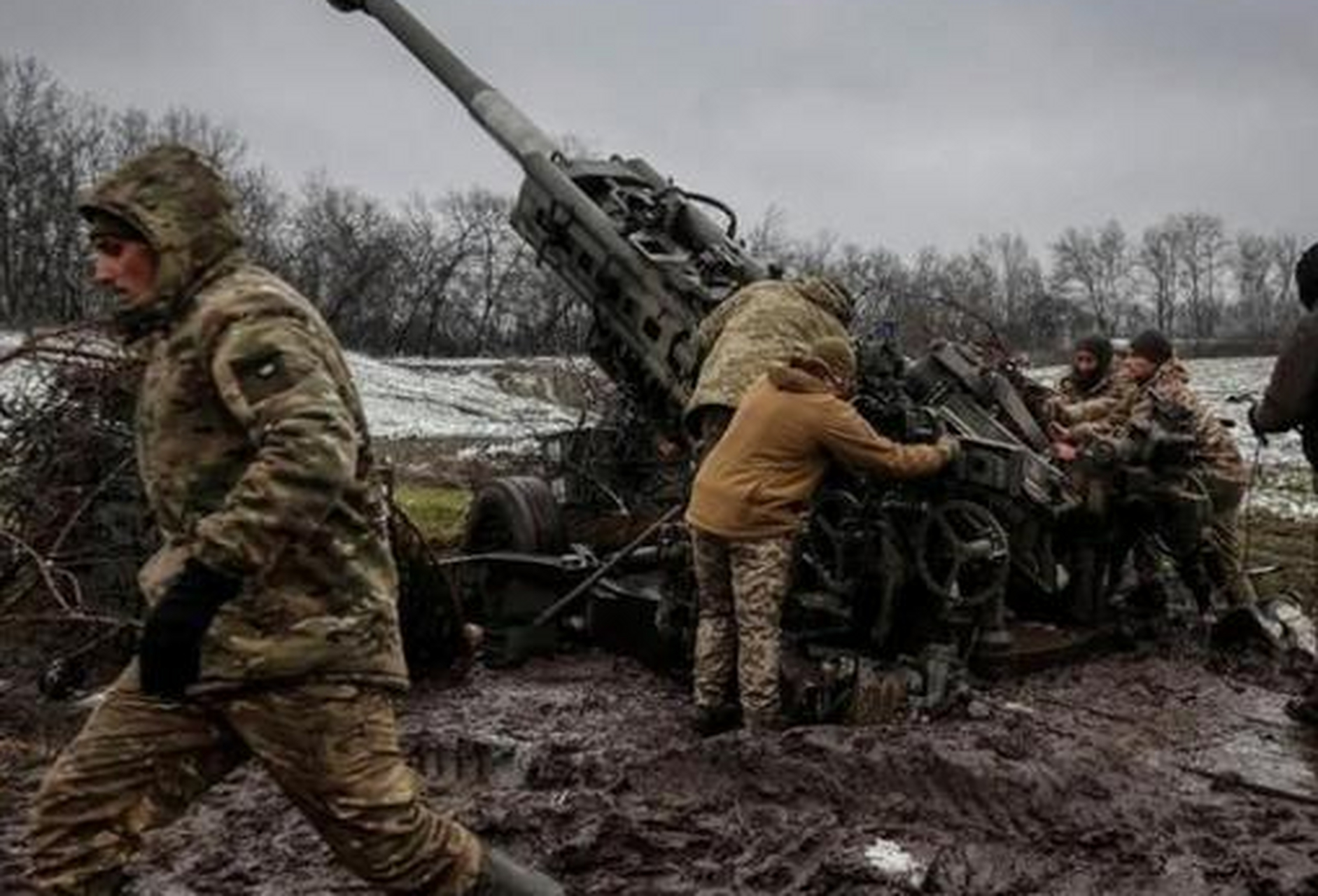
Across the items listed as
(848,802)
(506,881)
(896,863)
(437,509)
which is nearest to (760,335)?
(848,802)

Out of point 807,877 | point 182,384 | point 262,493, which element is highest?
point 182,384

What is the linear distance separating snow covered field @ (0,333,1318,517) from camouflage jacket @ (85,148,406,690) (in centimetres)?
527

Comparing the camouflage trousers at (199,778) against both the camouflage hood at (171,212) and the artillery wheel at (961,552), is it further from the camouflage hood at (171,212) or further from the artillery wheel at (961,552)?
the artillery wheel at (961,552)

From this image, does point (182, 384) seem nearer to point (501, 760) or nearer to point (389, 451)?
point (501, 760)

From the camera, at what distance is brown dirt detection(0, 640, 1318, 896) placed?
15.4 feet

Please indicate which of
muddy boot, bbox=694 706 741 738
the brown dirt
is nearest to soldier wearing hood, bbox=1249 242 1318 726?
the brown dirt

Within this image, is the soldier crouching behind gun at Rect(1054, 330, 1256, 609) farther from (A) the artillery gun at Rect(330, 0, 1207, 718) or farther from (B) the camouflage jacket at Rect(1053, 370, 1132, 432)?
(A) the artillery gun at Rect(330, 0, 1207, 718)

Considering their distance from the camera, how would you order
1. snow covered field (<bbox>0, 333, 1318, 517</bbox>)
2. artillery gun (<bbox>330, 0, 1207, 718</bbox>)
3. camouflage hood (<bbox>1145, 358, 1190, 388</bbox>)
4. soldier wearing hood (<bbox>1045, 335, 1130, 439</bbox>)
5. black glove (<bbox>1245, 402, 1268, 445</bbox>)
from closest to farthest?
black glove (<bbox>1245, 402, 1268, 445</bbox>)
artillery gun (<bbox>330, 0, 1207, 718</bbox>)
camouflage hood (<bbox>1145, 358, 1190, 388</bbox>)
soldier wearing hood (<bbox>1045, 335, 1130, 439</bbox>)
snow covered field (<bbox>0, 333, 1318, 517</bbox>)

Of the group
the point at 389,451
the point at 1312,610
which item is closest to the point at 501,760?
the point at 1312,610

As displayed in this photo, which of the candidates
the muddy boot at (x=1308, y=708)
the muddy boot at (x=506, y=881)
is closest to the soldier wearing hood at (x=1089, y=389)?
the muddy boot at (x=1308, y=708)

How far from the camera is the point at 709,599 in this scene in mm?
6559

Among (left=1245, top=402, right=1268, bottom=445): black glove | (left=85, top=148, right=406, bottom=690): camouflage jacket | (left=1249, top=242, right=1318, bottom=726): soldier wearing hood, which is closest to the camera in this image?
(left=85, top=148, right=406, bottom=690): camouflage jacket

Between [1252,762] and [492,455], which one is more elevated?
[492,455]

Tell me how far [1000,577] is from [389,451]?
47.7 ft
